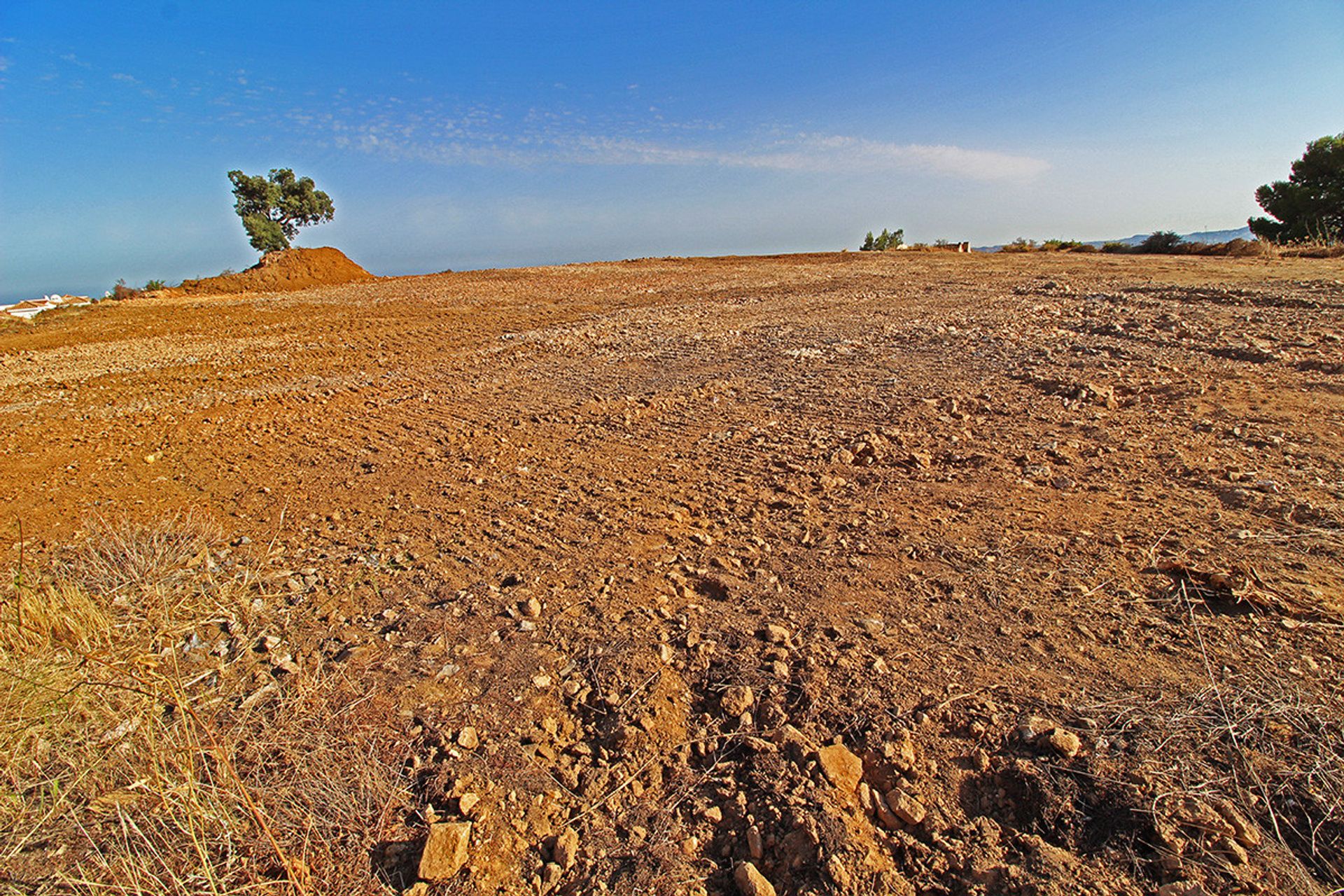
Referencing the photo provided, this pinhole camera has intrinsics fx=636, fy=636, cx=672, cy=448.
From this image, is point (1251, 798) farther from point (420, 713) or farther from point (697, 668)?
point (420, 713)

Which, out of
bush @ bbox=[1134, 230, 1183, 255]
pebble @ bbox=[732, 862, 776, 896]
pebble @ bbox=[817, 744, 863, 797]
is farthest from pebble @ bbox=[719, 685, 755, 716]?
bush @ bbox=[1134, 230, 1183, 255]

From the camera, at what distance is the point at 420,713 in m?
2.11

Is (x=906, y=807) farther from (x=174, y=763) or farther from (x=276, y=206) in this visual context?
(x=276, y=206)

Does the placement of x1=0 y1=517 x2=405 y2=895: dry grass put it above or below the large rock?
above

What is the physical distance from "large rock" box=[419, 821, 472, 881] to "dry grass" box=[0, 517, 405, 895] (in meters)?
0.14

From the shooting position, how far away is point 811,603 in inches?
99.7

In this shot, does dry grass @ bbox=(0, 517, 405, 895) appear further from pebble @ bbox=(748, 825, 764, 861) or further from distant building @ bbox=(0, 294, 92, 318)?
distant building @ bbox=(0, 294, 92, 318)

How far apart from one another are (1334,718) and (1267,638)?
0.39 metres

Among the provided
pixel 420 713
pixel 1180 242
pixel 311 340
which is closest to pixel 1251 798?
pixel 420 713

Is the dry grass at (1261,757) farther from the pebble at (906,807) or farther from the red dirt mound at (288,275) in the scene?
the red dirt mound at (288,275)

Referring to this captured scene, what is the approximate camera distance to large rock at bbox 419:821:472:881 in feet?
5.26

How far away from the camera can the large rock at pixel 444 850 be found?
1604mm

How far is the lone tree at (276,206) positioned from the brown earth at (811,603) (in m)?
26.2

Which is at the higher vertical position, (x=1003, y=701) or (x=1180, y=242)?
(x=1180, y=242)
